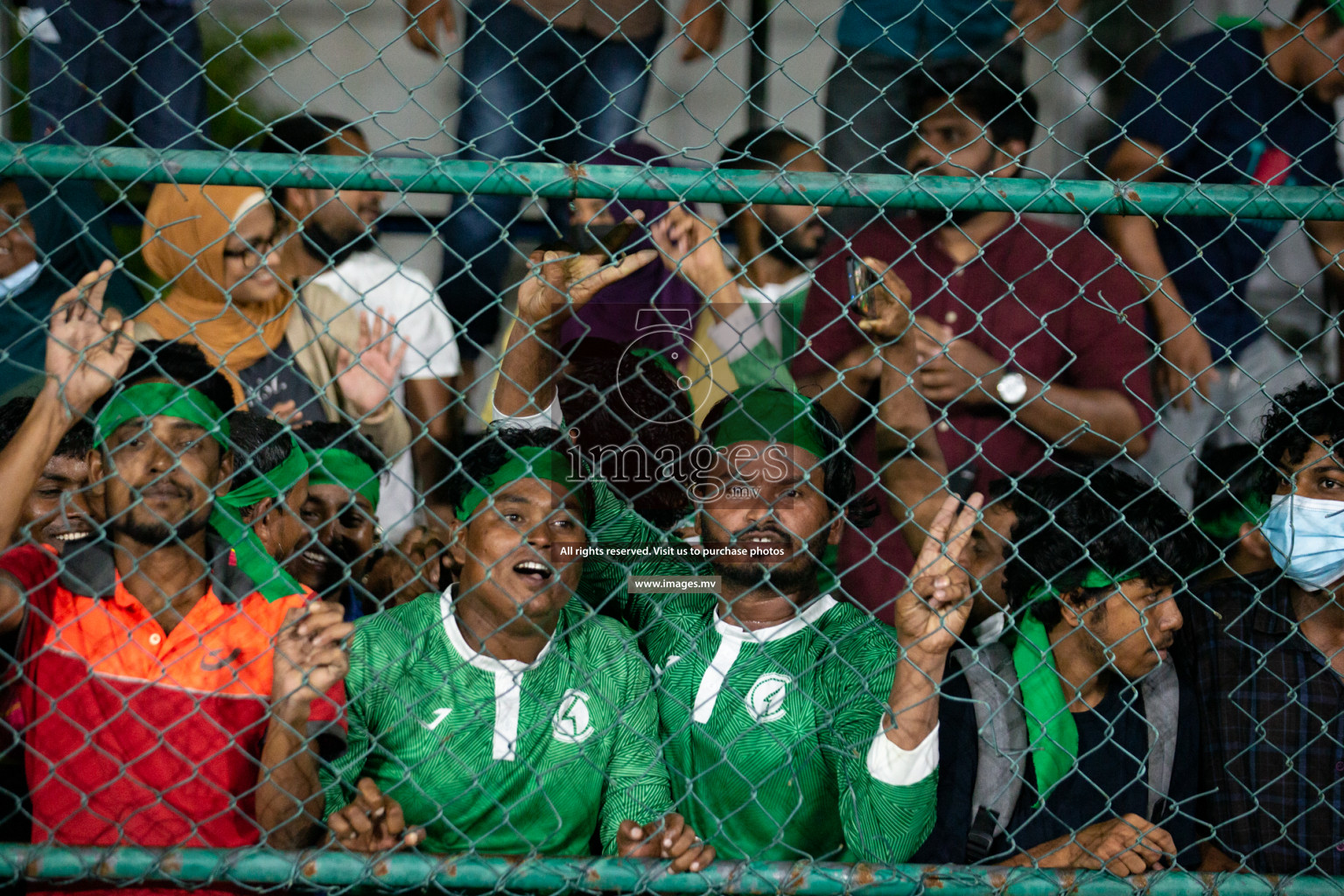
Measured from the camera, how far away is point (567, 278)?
2314 millimetres

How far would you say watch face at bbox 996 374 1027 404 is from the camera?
2990 millimetres

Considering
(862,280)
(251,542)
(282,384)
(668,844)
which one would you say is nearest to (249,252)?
(282,384)

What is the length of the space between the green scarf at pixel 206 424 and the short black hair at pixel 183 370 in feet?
0.34

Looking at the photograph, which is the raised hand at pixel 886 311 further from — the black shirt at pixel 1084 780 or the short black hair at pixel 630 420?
the black shirt at pixel 1084 780

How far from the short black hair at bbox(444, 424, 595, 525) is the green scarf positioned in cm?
42

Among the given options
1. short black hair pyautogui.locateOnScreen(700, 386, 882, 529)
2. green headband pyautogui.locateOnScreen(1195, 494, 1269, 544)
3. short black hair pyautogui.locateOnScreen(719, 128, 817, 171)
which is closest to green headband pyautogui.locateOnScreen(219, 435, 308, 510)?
short black hair pyautogui.locateOnScreen(700, 386, 882, 529)

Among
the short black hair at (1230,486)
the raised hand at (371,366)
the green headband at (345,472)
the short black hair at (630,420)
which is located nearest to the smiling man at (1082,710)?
the short black hair at (1230,486)

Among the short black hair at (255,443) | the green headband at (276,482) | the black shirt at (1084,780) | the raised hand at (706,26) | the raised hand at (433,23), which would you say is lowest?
the black shirt at (1084,780)

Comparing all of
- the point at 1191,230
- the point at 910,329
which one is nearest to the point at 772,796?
the point at 910,329

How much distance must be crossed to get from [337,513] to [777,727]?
4.81 feet

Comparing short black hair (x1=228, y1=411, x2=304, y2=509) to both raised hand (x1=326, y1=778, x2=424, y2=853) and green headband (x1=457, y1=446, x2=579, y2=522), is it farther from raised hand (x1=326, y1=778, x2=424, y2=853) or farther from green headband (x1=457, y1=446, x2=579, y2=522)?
raised hand (x1=326, y1=778, x2=424, y2=853)

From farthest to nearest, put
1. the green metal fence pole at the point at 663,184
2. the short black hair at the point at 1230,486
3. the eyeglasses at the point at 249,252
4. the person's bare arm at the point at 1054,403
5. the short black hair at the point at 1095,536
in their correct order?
1. the eyeglasses at the point at 249,252
2. the person's bare arm at the point at 1054,403
3. the short black hair at the point at 1230,486
4. the short black hair at the point at 1095,536
5. the green metal fence pole at the point at 663,184

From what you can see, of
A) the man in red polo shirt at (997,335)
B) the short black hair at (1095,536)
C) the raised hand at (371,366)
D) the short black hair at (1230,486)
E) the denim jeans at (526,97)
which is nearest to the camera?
the short black hair at (1095,536)

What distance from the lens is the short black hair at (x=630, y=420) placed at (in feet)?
7.88
